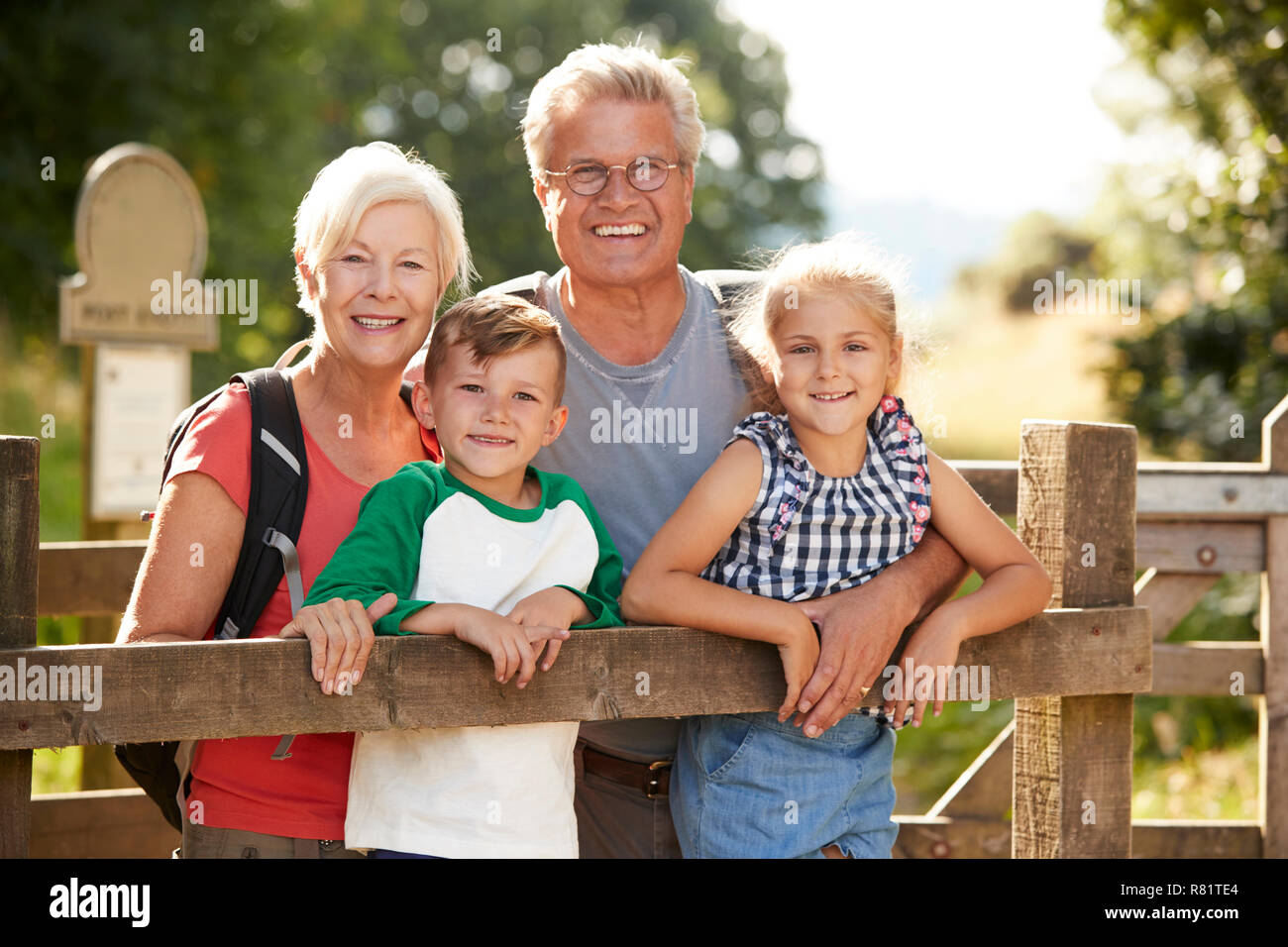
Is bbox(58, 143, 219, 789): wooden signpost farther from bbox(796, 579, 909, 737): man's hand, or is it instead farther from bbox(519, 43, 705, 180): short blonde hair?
bbox(796, 579, 909, 737): man's hand

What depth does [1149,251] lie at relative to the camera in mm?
9781

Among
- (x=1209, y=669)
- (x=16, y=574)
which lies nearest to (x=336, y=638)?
(x=16, y=574)

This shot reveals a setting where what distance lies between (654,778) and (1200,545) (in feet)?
7.17

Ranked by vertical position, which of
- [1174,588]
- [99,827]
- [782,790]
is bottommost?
[99,827]

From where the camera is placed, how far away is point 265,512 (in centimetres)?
221

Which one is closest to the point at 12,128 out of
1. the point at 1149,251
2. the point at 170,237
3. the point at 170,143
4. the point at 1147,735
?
the point at 170,143

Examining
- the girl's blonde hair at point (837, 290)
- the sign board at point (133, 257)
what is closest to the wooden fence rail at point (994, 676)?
the girl's blonde hair at point (837, 290)

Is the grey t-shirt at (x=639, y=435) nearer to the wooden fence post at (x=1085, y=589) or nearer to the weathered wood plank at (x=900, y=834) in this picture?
the wooden fence post at (x=1085, y=589)

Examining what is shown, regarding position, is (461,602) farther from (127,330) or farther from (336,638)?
(127,330)

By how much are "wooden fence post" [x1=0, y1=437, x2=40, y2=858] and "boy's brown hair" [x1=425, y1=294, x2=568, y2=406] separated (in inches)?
27.0

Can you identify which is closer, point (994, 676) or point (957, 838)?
point (994, 676)

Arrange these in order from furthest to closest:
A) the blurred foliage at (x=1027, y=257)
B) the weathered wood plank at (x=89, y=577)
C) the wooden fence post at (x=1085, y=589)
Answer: the blurred foliage at (x=1027, y=257) < the weathered wood plank at (x=89, y=577) < the wooden fence post at (x=1085, y=589)

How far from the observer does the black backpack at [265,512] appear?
86.9 inches

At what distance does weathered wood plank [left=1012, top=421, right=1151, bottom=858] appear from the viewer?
2461 millimetres
